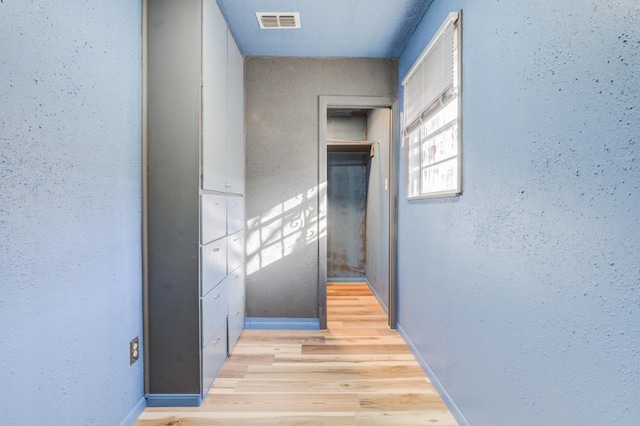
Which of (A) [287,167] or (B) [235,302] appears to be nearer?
(B) [235,302]

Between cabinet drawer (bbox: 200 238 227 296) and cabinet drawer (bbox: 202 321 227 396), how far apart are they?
13.2 inches

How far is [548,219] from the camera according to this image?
1.06 m

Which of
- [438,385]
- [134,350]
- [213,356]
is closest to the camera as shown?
[134,350]

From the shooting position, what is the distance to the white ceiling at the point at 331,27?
7.32ft

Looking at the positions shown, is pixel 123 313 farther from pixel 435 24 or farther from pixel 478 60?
pixel 435 24

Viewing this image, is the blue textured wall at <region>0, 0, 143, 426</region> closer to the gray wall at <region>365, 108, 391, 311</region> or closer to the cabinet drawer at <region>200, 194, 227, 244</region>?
the cabinet drawer at <region>200, 194, 227, 244</region>

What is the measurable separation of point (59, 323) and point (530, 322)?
1600 mm

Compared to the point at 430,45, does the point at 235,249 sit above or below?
below

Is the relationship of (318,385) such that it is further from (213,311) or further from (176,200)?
(176,200)

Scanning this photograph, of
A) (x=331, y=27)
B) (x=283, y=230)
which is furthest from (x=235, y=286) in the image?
(x=331, y=27)

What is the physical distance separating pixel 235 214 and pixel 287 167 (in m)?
0.70

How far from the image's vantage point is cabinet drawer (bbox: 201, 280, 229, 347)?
6.34 ft

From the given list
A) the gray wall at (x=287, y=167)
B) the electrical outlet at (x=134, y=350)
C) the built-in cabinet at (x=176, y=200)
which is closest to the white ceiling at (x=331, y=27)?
the gray wall at (x=287, y=167)

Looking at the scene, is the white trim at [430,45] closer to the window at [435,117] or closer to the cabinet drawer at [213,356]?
the window at [435,117]
